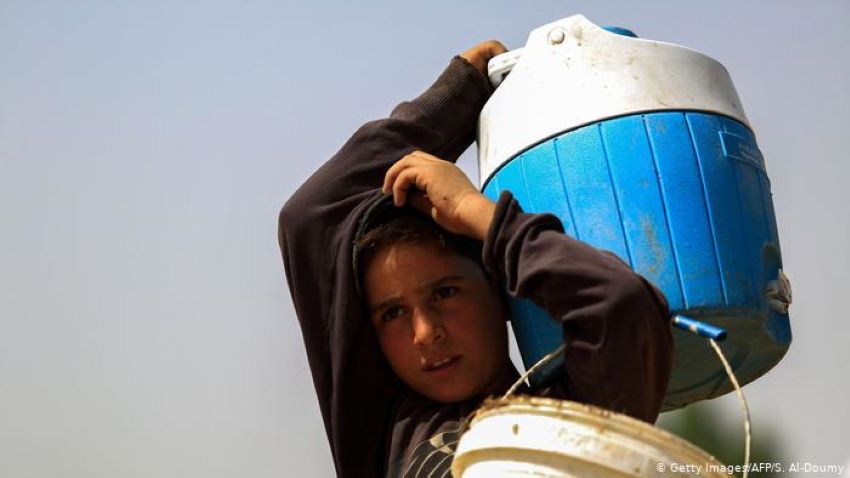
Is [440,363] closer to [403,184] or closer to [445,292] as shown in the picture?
[445,292]

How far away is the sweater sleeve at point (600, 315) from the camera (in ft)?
6.64

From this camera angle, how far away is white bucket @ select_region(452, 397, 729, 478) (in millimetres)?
1658

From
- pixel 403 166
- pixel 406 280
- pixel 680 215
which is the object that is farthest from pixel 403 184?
pixel 680 215

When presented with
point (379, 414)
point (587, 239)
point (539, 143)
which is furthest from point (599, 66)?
point (379, 414)

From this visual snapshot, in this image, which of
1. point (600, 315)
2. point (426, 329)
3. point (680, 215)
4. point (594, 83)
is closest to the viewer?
point (600, 315)

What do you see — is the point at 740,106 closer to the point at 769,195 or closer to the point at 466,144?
the point at 769,195

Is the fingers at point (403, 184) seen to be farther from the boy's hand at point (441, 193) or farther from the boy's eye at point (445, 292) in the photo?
the boy's eye at point (445, 292)

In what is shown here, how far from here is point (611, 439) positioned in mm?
1666

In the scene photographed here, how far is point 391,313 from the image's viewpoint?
257cm

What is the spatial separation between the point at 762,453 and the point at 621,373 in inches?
375

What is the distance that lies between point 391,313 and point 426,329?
0.49 feet

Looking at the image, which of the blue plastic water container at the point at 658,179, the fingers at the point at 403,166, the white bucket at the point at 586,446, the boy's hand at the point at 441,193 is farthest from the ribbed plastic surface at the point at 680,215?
the white bucket at the point at 586,446

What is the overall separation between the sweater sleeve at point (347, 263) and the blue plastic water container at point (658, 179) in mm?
308

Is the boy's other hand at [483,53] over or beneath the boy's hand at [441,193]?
over
